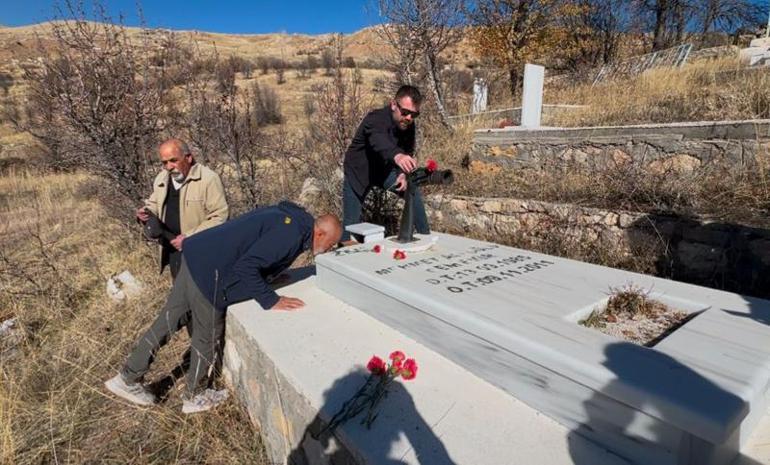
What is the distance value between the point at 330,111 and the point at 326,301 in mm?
4104

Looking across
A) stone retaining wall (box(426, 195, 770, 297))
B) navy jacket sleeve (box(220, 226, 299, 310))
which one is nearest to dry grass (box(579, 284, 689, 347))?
stone retaining wall (box(426, 195, 770, 297))

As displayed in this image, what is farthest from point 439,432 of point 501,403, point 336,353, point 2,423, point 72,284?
point 72,284

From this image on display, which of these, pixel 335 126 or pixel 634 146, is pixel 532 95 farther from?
pixel 335 126

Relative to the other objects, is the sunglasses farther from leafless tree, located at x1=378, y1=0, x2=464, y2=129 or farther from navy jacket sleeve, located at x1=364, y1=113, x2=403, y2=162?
leafless tree, located at x1=378, y1=0, x2=464, y2=129

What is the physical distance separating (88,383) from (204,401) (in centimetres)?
104

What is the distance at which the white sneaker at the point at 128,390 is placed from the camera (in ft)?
9.07

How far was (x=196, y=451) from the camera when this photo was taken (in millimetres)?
2441

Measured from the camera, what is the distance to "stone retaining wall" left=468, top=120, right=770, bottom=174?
3994mm

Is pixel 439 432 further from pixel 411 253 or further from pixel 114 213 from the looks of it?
pixel 114 213

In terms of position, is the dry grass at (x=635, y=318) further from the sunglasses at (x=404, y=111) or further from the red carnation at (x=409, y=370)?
the sunglasses at (x=404, y=111)

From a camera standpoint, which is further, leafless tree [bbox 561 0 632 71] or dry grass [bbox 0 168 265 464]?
leafless tree [bbox 561 0 632 71]

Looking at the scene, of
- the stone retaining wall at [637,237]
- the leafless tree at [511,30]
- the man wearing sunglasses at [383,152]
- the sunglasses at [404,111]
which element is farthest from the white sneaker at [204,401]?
the leafless tree at [511,30]

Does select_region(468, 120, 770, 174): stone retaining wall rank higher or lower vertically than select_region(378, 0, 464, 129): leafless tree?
lower

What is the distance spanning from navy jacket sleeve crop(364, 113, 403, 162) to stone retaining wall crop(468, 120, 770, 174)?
9.02 ft
